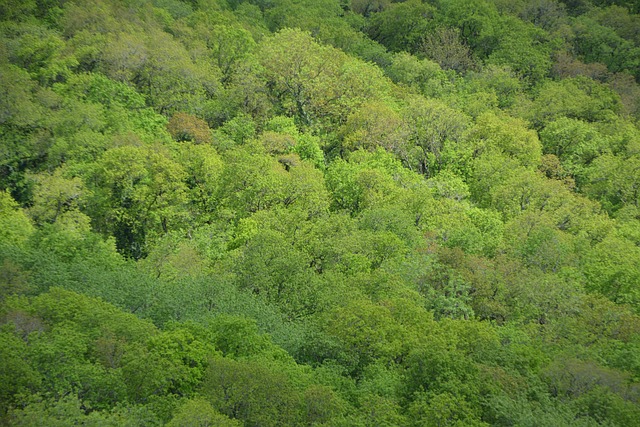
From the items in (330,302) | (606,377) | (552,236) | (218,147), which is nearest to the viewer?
(606,377)

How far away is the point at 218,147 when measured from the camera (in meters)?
74.6

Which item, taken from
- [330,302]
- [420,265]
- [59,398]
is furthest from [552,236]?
[59,398]

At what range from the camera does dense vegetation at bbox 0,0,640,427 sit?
3862cm

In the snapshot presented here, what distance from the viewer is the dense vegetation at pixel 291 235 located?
38625mm

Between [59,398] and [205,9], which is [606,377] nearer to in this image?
[59,398]

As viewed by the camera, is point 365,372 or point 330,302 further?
point 330,302

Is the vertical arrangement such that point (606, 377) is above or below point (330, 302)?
above

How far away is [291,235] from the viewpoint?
59.8 meters

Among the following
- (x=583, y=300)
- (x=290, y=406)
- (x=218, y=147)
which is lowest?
(x=218, y=147)

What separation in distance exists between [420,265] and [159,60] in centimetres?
4038

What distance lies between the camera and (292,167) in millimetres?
69188

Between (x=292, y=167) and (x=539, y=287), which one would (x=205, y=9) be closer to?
(x=292, y=167)

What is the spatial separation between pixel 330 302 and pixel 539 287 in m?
16.3

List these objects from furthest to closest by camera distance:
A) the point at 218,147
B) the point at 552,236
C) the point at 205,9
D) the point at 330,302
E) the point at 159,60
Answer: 1. the point at 205,9
2. the point at 159,60
3. the point at 218,147
4. the point at 552,236
5. the point at 330,302
